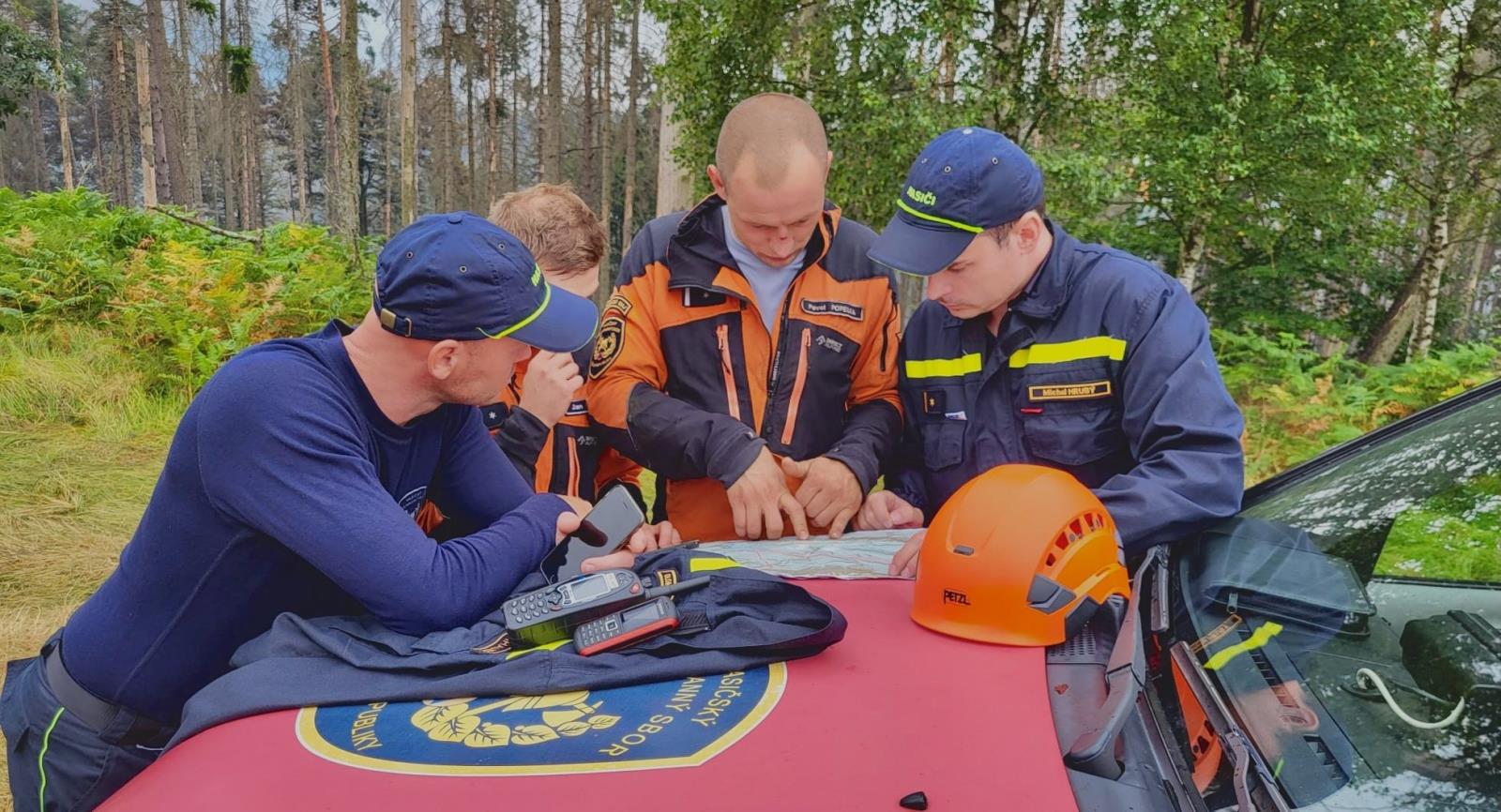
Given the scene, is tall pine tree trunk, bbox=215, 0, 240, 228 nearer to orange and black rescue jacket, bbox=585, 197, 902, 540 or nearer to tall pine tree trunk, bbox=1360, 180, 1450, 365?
tall pine tree trunk, bbox=1360, 180, 1450, 365

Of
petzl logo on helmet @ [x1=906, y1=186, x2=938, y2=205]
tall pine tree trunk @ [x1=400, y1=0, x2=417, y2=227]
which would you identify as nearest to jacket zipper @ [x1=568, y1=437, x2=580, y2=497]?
petzl logo on helmet @ [x1=906, y1=186, x2=938, y2=205]

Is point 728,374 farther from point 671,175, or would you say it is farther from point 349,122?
point 349,122

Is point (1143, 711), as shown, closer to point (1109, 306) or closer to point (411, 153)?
point (1109, 306)

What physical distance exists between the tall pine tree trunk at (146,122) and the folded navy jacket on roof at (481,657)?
26.6m

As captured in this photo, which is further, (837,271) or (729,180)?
(837,271)

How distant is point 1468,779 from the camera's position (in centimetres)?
109

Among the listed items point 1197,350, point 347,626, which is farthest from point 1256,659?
point 347,626

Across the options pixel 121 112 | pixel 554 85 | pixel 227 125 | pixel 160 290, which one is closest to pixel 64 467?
pixel 160 290

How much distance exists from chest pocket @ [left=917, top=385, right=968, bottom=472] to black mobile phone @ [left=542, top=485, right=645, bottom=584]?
82 centimetres

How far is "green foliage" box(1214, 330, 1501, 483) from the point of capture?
731 centimetres

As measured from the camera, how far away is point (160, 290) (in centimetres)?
836

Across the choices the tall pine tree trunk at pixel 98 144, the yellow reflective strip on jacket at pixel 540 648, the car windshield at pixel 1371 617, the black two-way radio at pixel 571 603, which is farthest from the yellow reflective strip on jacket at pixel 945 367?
the tall pine tree trunk at pixel 98 144

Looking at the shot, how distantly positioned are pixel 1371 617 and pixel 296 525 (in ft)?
5.65

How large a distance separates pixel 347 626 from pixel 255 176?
Result: 5032 centimetres
